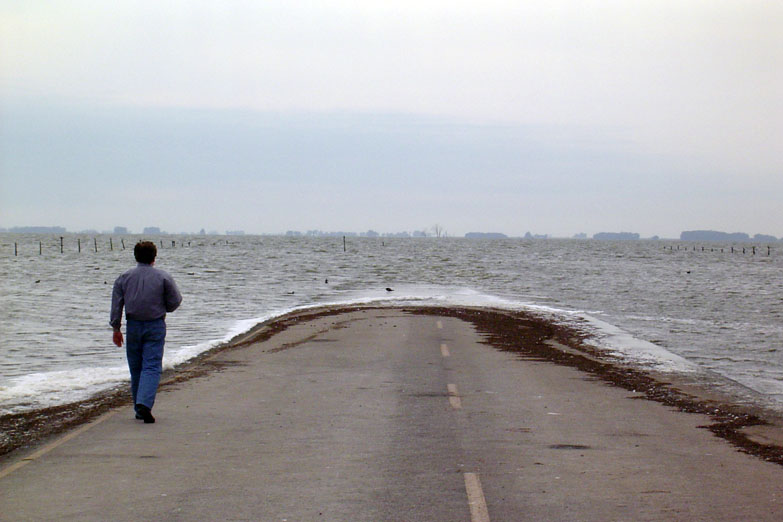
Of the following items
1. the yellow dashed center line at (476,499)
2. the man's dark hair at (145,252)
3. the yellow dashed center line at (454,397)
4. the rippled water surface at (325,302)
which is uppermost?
the man's dark hair at (145,252)

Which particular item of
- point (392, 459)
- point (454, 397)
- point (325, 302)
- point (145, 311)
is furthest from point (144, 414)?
point (325, 302)

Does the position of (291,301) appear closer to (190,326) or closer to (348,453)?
(190,326)

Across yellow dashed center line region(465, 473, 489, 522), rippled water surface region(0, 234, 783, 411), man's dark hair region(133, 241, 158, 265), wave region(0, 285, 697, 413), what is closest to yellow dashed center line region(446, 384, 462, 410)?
yellow dashed center line region(465, 473, 489, 522)

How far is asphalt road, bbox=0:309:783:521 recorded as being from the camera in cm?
703

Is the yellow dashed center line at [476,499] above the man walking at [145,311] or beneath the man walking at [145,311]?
beneath

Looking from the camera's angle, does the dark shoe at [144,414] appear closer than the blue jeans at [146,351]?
No

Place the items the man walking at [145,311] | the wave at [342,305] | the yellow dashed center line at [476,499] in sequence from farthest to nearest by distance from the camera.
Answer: the wave at [342,305], the man walking at [145,311], the yellow dashed center line at [476,499]

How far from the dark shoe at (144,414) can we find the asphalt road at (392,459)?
0.44 ft

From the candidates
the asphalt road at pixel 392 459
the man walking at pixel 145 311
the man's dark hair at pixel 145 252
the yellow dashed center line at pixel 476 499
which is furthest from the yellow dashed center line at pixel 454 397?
the man's dark hair at pixel 145 252

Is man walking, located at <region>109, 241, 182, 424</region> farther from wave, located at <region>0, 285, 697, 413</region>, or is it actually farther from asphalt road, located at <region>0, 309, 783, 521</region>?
wave, located at <region>0, 285, 697, 413</region>

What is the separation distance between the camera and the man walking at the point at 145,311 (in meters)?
10.4

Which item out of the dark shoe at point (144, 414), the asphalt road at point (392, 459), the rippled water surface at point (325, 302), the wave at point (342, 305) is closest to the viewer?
the asphalt road at point (392, 459)

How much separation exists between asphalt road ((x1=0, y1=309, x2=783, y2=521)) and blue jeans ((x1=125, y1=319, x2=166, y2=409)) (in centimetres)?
47

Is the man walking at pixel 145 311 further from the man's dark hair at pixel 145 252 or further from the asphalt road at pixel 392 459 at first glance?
the asphalt road at pixel 392 459
